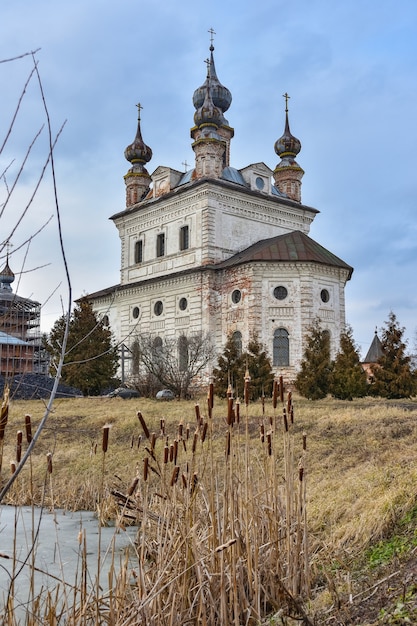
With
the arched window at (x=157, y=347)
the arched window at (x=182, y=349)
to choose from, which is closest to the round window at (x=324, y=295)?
the arched window at (x=182, y=349)

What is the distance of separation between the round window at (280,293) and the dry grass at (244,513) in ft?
54.1

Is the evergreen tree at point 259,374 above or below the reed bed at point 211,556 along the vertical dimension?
above

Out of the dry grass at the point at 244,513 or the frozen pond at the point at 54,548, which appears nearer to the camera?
the dry grass at the point at 244,513

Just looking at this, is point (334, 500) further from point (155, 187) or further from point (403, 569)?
point (155, 187)

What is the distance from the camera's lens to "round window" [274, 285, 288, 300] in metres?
26.2

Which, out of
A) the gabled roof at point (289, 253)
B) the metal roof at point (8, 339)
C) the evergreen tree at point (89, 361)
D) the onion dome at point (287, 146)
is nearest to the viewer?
the metal roof at point (8, 339)

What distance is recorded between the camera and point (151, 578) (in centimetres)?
345

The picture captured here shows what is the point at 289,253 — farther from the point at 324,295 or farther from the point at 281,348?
the point at 281,348

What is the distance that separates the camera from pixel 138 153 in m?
34.1

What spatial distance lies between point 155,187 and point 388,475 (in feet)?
88.9

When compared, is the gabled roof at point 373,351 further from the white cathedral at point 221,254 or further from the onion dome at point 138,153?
the onion dome at point 138,153

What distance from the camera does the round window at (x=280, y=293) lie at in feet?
85.9

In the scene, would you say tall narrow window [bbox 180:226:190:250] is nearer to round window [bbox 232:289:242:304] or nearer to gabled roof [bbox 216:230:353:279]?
gabled roof [bbox 216:230:353:279]

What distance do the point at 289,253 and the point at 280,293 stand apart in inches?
65.9
